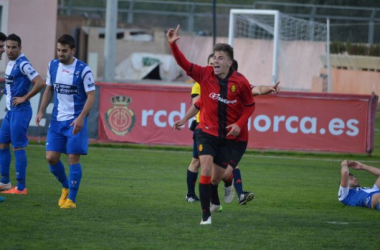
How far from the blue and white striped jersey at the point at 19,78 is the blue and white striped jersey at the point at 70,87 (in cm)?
114

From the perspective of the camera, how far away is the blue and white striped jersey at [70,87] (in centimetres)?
1001

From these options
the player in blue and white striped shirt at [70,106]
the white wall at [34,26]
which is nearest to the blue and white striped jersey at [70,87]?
the player in blue and white striped shirt at [70,106]

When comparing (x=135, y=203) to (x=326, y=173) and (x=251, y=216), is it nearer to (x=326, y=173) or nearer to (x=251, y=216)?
(x=251, y=216)

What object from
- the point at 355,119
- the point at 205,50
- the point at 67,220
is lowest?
the point at 67,220

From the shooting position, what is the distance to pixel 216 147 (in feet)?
30.0

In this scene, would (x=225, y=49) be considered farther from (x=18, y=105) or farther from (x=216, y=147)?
(x=18, y=105)

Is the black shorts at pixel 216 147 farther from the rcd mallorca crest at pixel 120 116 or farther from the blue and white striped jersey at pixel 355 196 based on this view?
the rcd mallorca crest at pixel 120 116

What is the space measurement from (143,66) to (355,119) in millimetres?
25948

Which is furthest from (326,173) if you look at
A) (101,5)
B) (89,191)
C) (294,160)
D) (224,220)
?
(101,5)

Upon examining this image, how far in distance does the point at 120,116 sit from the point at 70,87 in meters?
9.10

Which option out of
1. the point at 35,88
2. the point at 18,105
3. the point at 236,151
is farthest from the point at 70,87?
the point at 236,151

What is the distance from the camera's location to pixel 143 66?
145 feet

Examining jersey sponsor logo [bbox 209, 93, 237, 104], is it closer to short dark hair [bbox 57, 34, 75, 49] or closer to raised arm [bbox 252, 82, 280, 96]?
raised arm [bbox 252, 82, 280, 96]

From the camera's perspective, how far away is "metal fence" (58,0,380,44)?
3875 cm
